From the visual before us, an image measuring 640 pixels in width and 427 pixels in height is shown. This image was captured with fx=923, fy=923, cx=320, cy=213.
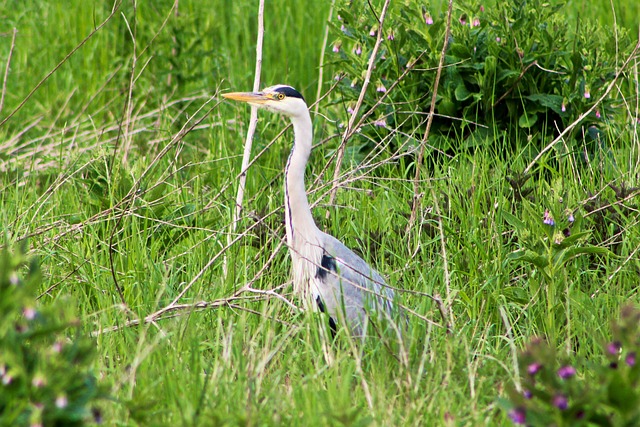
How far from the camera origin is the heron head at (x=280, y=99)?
3.87m

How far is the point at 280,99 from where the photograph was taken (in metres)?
3.92

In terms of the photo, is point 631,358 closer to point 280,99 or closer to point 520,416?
point 520,416

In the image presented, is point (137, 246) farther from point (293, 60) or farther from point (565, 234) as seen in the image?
point (293, 60)

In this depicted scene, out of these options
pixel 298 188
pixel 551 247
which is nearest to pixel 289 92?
pixel 298 188

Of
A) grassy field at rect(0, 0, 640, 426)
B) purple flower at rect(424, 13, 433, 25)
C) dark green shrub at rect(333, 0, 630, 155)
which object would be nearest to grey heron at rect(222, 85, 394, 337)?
grassy field at rect(0, 0, 640, 426)

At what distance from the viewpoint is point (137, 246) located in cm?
404

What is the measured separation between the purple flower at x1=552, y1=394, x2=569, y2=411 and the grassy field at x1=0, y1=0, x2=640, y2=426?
1.27ft

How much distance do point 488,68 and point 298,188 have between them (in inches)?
59.4

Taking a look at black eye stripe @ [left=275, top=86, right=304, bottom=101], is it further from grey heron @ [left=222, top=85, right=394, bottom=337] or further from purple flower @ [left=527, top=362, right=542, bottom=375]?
purple flower @ [left=527, top=362, right=542, bottom=375]

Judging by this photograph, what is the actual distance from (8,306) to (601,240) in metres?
2.94

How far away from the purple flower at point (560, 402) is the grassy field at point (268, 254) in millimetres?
386

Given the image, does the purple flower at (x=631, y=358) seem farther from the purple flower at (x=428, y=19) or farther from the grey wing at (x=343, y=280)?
the purple flower at (x=428, y=19)

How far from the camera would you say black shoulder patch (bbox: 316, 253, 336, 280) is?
12.5 feet

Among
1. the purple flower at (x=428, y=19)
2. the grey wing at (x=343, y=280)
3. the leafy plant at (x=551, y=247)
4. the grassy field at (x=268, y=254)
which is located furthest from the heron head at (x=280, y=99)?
the purple flower at (x=428, y=19)
